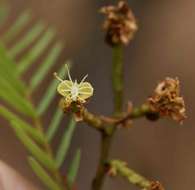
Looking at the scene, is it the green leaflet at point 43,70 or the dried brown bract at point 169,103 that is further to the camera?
the green leaflet at point 43,70

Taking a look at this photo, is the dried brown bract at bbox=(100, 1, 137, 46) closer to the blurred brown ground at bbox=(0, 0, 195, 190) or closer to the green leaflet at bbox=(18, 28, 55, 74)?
the green leaflet at bbox=(18, 28, 55, 74)

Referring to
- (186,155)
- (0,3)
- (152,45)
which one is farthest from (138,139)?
(0,3)

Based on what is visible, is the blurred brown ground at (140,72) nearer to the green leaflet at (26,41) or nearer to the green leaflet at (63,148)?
the green leaflet at (26,41)

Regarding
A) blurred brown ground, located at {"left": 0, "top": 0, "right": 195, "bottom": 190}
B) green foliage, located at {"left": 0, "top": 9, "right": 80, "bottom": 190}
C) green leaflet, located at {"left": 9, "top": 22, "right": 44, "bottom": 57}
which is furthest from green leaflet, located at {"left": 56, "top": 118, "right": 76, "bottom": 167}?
blurred brown ground, located at {"left": 0, "top": 0, "right": 195, "bottom": 190}

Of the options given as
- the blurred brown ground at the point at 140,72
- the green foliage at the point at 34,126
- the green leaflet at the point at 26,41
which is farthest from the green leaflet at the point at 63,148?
the blurred brown ground at the point at 140,72

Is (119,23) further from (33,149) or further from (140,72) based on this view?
(140,72)

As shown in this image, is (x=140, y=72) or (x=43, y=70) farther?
(x=140, y=72)

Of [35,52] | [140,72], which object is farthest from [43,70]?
[140,72]

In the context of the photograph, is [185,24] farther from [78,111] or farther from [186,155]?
[78,111]
